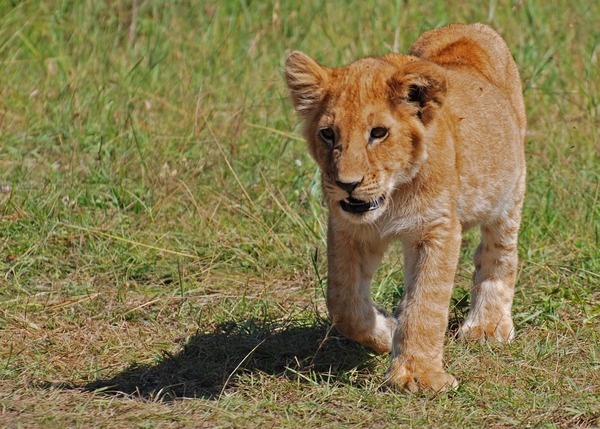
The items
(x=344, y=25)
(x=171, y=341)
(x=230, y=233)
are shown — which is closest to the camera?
(x=171, y=341)

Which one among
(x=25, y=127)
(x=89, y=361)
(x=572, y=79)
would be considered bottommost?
(x=89, y=361)

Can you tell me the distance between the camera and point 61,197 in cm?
658

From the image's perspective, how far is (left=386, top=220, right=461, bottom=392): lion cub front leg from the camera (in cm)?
453

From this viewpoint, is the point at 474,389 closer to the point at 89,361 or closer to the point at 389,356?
the point at 389,356

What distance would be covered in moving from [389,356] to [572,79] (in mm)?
4202

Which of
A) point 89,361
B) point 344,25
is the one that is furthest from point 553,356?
point 344,25

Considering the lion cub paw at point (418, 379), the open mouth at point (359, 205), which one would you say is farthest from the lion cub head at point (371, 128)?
the lion cub paw at point (418, 379)

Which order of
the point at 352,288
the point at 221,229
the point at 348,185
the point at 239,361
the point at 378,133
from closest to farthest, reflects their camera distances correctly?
the point at 348,185 → the point at 378,133 → the point at 352,288 → the point at 239,361 → the point at 221,229

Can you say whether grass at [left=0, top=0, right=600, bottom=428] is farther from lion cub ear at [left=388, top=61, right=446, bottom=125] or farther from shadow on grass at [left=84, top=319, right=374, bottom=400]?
lion cub ear at [left=388, top=61, right=446, bottom=125]

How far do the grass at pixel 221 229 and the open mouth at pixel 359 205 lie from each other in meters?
0.81

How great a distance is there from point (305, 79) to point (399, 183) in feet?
2.07

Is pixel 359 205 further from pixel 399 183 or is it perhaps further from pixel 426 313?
pixel 426 313

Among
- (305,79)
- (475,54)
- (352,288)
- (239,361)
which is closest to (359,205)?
(352,288)

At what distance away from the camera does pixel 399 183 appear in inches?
178
